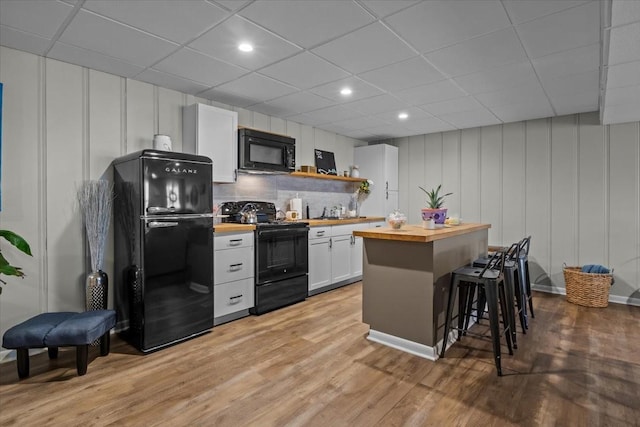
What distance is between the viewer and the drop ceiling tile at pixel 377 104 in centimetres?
397

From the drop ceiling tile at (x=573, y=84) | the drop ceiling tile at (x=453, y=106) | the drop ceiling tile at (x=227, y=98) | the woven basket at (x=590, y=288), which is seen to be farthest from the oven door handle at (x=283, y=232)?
the woven basket at (x=590, y=288)

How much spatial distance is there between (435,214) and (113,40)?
10.2ft

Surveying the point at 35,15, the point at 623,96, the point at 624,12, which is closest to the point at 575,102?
the point at 623,96

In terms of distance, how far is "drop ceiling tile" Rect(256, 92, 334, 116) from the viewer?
3885 mm

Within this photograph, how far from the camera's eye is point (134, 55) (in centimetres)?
280

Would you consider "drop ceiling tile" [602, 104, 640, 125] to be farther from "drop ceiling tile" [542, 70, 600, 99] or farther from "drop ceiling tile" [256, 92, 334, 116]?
"drop ceiling tile" [256, 92, 334, 116]

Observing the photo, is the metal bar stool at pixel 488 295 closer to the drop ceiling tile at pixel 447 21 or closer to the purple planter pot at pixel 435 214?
the purple planter pot at pixel 435 214

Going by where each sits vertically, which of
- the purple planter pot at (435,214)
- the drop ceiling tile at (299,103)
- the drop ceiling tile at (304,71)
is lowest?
the purple planter pot at (435,214)

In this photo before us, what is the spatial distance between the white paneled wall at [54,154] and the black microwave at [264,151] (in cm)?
106

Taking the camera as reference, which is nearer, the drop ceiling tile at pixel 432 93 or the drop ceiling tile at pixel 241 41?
the drop ceiling tile at pixel 241 41

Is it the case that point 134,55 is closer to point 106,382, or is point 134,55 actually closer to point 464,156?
point 106,382

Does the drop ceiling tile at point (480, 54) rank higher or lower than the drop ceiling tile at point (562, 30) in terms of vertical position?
higher

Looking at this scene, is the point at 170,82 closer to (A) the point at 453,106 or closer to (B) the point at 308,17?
(B) the point at 308,17

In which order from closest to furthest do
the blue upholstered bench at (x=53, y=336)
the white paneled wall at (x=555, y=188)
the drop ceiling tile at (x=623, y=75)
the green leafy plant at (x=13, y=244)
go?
1. the green leafy plant at (x=13, y=244)
2. the blue upholstered bench at (x=53, y=336)
3. the drop ceiling tile at (x=623, y=75)
4. the white paneled wall at (x=555, y=188)
